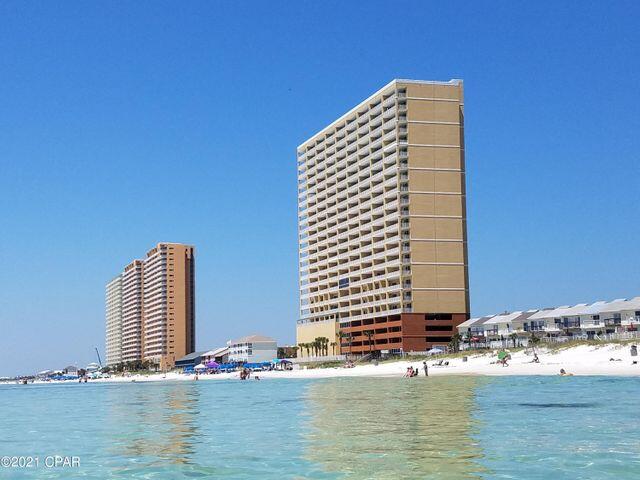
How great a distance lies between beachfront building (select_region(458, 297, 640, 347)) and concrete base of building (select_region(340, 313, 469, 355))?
3.03 meters

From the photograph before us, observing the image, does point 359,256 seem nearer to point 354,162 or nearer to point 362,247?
point 362,247

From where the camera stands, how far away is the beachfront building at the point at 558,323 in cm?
11625

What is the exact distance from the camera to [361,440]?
79.8ft

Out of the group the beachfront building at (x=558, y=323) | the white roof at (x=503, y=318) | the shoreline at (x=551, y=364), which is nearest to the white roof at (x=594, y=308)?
the beachfront building at (x=558, y=323)

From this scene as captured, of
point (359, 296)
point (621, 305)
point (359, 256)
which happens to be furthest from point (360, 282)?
point (621, 305)

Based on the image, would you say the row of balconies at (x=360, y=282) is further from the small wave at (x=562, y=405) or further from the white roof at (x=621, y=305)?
the small wave at (x=562, y=405)

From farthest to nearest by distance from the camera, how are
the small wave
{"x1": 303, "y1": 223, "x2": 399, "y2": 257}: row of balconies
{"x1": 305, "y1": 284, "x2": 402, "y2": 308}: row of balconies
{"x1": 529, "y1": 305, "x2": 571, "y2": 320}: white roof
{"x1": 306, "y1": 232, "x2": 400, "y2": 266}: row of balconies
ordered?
{"x1": 303, "y1": 223, "x2": 399, "y2": 257}: row of balconies
{"x1": 306, "y1": 232, "x2": 400, "y2": 266}: row of balconies
{"x1": 305, "y1": 284, "x2": 402, "y2": 308}: row of balconies
{"x1": 529, "y1": 305, "x2": 571, "y2": 320}: white roof
the small wave

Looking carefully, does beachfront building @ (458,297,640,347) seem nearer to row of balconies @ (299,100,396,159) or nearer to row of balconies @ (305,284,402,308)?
row of balconies @ (305,284,402,308)

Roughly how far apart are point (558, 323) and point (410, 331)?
25594 millimetres

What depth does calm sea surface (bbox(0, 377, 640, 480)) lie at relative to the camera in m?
19.0

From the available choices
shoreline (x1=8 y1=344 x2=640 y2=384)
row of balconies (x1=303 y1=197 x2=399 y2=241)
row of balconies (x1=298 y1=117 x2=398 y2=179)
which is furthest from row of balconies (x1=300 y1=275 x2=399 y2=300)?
shoreline (x1=8 y1=344 x2=640 y2=384)

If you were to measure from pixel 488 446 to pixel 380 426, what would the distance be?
6.94 metres

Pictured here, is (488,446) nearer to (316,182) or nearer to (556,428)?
(556,428)

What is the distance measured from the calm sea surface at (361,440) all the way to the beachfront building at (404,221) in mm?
97980
